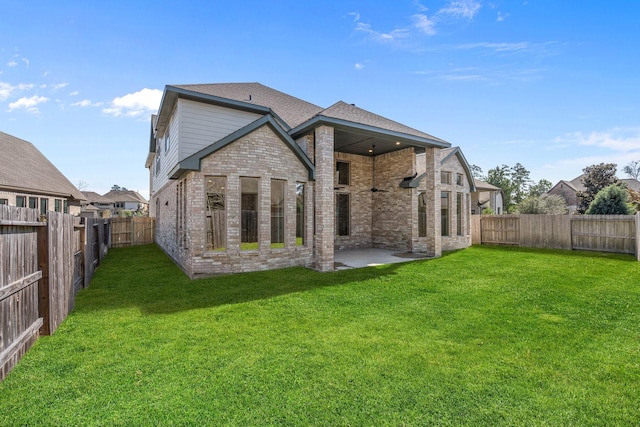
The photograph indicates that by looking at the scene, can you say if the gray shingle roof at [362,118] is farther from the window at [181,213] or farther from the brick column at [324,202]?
the window at [181,213]

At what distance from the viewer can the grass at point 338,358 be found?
254 cm

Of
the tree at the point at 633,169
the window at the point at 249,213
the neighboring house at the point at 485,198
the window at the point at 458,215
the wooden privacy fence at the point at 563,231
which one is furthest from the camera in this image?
the tree at the point at 633,169

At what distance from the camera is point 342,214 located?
13312mm

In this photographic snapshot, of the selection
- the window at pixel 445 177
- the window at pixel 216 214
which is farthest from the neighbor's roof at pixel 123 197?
the window at pixel 445 177

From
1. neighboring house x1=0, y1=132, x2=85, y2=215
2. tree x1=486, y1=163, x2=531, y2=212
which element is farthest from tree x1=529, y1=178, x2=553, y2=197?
neighboring house x1=0, y1=132, x2=85, y2=215

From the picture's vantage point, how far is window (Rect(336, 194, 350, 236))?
13211 mm

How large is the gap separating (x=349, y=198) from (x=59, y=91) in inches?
512

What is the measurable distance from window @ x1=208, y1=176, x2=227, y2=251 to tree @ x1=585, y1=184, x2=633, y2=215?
2050cm

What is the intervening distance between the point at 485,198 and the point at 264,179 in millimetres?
33334

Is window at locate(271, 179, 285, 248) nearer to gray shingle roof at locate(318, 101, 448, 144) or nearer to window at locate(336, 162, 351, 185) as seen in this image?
gray shingle roof at locate(318, 101, 448, 144)

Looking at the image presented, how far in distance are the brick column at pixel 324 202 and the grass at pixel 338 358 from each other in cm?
206

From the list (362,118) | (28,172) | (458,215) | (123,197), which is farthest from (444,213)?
(123,197)

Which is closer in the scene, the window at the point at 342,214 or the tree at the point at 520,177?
the window at the point at 342,214

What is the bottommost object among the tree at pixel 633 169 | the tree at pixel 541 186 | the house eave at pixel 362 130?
the house eave at pixel 362 130
